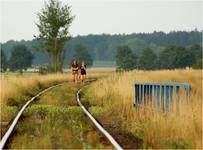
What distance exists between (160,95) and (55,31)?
44.8 m

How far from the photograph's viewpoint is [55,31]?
5812 cm

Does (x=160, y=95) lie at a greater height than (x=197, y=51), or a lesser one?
greater

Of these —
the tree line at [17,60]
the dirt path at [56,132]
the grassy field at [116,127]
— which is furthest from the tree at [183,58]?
the dirt path at [56,132]

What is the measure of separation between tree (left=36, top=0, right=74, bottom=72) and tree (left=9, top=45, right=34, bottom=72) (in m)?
89.3

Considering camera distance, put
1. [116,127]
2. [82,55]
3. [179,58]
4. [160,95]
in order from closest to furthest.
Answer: [116,127] < [160,95] < [179,58] < [82,55]

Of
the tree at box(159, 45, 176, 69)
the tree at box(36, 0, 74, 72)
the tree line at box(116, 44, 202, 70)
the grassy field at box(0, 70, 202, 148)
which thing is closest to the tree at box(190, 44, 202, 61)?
the tree line at box(116, 44, 202, 70)

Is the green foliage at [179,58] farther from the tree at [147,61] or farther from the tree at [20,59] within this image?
the tree at [20,59]

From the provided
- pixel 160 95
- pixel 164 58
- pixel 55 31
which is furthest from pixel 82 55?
pixel 160 95

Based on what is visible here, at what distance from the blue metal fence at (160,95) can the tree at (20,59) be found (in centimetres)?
13213

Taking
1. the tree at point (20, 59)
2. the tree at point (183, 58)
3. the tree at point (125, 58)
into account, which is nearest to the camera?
the tree at point (183, 58)

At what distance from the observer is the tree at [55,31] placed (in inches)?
2268

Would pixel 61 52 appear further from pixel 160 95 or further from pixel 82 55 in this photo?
pixel 82 55

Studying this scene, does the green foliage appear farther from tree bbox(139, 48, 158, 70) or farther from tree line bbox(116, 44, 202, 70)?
tree bbox(139, 48, 158, 70)

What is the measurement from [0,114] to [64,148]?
6796 millimetres
